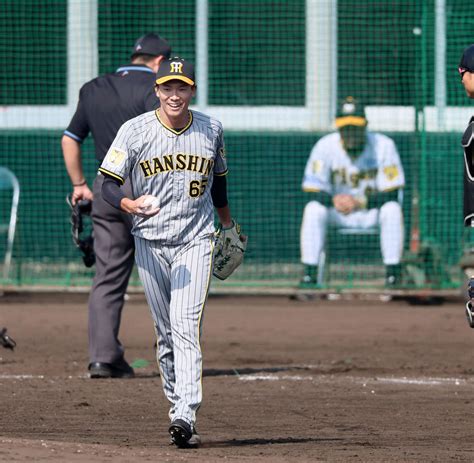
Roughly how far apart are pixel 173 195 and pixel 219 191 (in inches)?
16.1

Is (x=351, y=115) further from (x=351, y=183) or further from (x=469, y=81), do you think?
(x=469, y=81)

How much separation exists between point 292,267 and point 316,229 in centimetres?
120

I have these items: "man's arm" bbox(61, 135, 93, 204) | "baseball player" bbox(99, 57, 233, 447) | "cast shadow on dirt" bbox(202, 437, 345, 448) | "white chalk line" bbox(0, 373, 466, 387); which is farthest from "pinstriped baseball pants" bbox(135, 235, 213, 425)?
"man's arm" bbox(61, 135, 93, 204)

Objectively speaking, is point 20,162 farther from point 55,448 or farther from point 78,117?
point 55,448

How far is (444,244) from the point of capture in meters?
14.0

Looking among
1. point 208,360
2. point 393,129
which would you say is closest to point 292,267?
point 393,129

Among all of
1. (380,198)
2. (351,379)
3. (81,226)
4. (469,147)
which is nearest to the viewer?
(469,147)

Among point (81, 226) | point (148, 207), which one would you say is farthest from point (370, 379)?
point (148, 207)

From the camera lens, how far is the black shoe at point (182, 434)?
600cm

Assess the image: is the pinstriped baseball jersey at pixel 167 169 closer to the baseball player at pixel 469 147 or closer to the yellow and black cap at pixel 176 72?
the yellow and black cap at pixel 176 72

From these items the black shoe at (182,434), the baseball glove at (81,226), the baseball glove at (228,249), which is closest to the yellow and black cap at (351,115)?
the baseball glove at (81,226)

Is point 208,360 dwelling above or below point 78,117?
below

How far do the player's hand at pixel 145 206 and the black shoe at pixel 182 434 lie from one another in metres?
0.93

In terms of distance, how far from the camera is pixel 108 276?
8.66 meters
